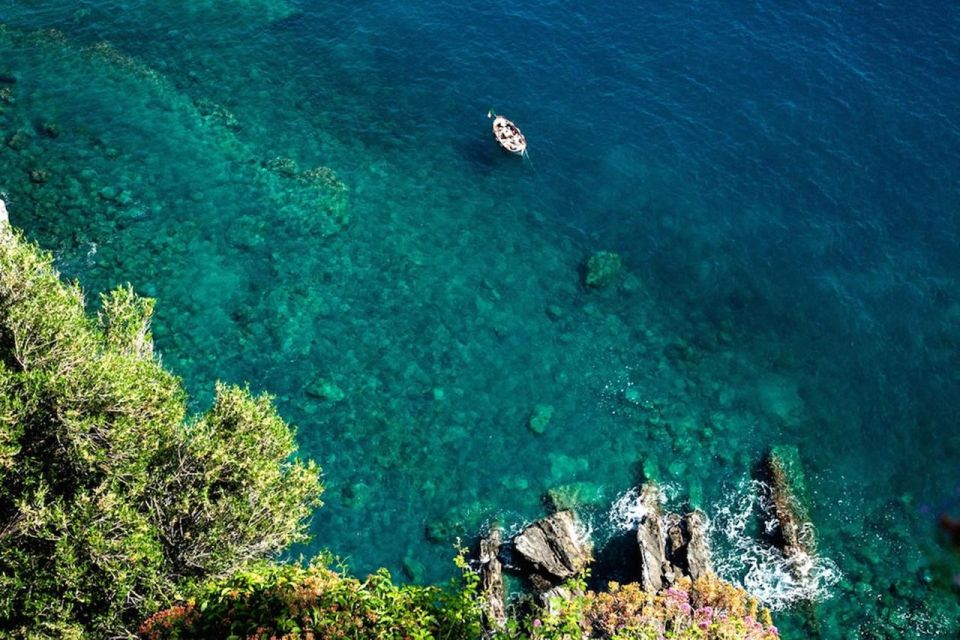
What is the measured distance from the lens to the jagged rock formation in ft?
142

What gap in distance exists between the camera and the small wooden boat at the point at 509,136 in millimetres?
67250

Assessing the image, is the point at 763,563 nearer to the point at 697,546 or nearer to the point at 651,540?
the point at 697,546

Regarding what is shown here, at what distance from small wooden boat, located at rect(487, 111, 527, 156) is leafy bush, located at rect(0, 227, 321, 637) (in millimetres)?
38064

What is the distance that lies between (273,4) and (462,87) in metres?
25.7

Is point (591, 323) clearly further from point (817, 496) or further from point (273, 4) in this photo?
point (273, 4)

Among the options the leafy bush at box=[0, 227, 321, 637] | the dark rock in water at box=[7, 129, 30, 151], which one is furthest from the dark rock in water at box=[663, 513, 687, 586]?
the dark rock in water at box=[7, 129, 30, 151]

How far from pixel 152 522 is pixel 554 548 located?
22.4 meters

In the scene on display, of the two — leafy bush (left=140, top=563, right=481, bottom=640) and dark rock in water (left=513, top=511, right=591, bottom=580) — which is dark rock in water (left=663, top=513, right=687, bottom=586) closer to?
dark rock in water (left=513, top=511, right=591, bottom=580)

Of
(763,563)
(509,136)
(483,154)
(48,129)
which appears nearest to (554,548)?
(763,563)

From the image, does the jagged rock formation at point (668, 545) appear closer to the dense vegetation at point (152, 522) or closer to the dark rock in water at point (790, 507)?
the dark rock in water at point (790, 507)

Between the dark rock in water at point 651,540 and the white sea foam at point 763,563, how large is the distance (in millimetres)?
3788

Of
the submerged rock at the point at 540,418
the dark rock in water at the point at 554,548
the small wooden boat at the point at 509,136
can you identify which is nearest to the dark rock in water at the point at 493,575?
the dark rock in water at the point at 554,548

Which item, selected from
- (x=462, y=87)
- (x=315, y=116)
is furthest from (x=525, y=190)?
(x=315, y=116)

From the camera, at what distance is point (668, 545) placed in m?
45.2
